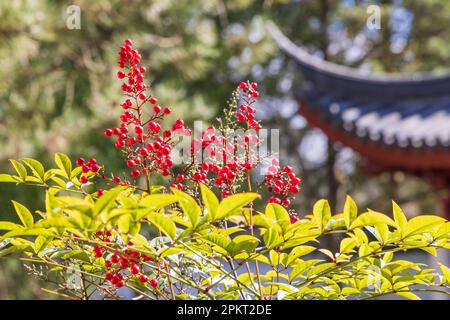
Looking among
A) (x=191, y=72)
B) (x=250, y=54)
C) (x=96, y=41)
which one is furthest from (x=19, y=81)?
(x=250, y=54)

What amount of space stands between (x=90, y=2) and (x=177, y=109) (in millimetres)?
1437

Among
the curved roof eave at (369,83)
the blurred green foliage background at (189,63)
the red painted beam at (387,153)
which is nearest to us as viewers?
the red painted beam at (387,153)

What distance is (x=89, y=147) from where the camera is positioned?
5.89 meters

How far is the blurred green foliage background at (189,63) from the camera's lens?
19.3ft

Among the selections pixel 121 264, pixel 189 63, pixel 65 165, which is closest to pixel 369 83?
pixel 189 63

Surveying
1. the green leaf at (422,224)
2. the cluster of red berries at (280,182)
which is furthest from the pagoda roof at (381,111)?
the green leaf at (422,224)

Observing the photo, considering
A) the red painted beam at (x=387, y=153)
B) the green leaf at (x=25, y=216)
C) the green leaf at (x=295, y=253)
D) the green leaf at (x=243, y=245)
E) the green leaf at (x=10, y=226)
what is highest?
the green leaf at (x=25, y=216)

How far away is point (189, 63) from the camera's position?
705cm

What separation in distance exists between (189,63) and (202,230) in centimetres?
625

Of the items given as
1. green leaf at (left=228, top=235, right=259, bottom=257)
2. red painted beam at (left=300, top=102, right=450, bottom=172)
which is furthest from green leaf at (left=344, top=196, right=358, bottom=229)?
red painted beam at (left=300, top=102, right=450, bottom=172)

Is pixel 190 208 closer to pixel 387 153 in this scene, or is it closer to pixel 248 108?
pixel 248 108

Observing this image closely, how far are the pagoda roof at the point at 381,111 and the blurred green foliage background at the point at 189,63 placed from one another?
0.51 m

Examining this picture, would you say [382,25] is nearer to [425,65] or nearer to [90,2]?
[425,65]

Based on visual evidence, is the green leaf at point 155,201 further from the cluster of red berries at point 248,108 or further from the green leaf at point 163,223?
the cluster of red berries at point 248,108
